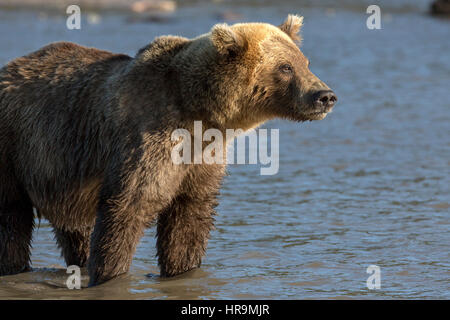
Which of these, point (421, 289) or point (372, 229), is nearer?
point (421, 289)

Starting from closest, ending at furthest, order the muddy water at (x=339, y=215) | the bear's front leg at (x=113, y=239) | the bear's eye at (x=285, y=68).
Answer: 1. the bear's front leg at (x=113, y=239)
2. the bear's eye at (x=285, y=68)
3. the muddy water at (x=339, y=215)

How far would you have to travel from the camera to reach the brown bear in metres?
5.55

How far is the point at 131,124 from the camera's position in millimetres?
5578

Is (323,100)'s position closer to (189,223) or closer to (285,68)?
(285,68)

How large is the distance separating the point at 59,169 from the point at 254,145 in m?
5.05

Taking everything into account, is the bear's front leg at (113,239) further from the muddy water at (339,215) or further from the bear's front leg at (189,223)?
the bear's front leg at (189,223)

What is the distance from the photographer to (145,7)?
2647 cm

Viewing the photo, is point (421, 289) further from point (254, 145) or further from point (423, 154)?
point (254, 145)

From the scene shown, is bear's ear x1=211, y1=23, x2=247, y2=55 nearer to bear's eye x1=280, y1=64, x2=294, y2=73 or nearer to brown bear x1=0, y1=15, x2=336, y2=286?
brown bear x1=0, y1=15, x2=336, y2=286

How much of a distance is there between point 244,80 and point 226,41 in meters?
0.28

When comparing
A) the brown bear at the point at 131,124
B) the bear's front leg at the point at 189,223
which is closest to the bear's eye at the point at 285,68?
the brown bear at the point at 131,124

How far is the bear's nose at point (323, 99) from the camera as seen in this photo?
5.59 meters
